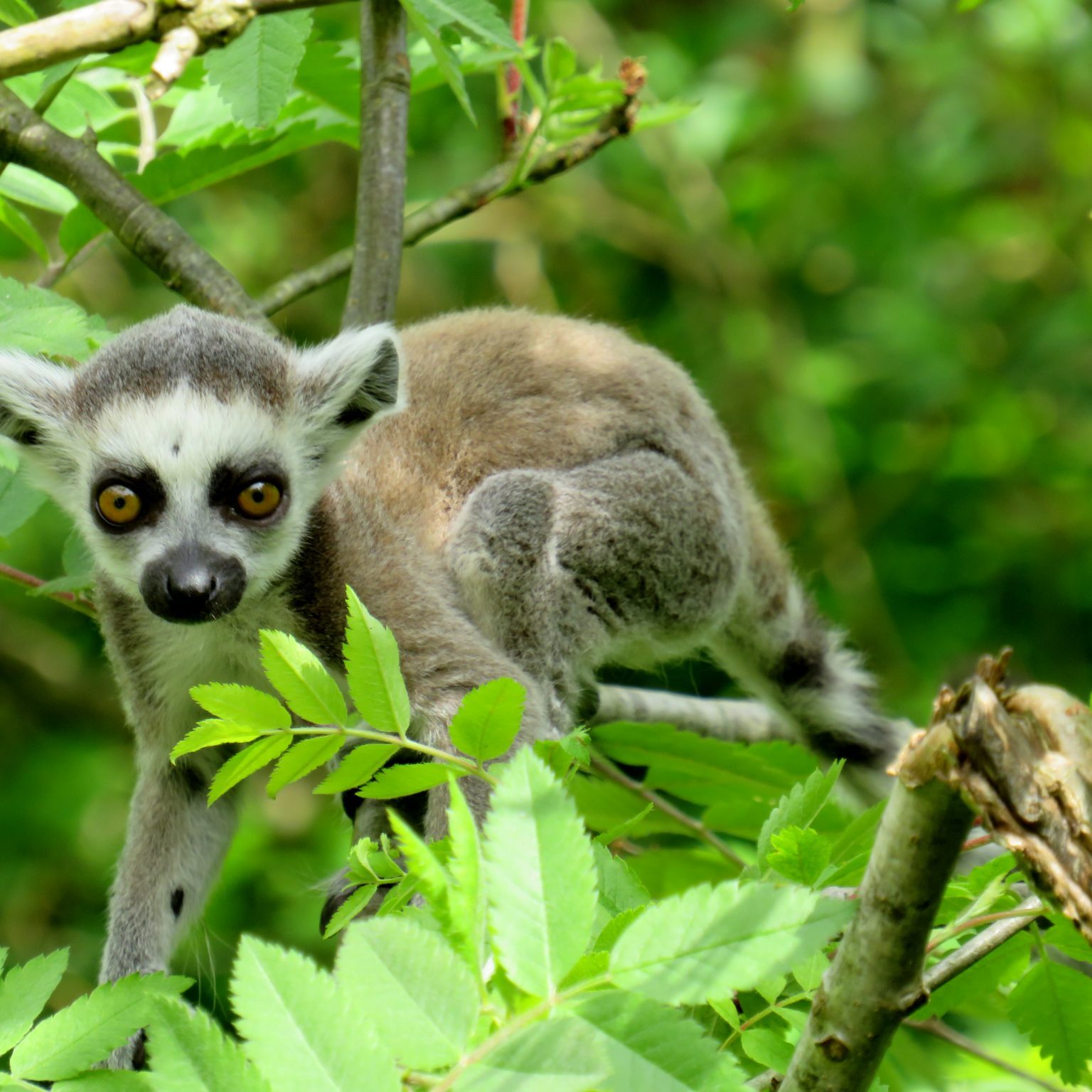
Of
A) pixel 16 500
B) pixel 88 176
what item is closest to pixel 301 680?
pixel 16 500

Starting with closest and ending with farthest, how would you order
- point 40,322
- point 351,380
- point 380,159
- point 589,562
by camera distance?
point 40,322
point 351,380
point 380,159
point 589,562

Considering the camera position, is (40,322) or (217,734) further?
(40,322)

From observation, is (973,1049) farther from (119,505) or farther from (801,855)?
(119,505)

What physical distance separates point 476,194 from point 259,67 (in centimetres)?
94

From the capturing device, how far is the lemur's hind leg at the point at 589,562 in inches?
133

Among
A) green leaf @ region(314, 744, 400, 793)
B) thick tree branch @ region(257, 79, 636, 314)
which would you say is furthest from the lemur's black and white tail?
green leaf @ region(314, 744, 400, 793)

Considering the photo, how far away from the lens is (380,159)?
314 centimetres

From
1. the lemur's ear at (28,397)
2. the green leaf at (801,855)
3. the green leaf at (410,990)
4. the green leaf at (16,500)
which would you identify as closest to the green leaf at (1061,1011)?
the green leaf at (801,855)

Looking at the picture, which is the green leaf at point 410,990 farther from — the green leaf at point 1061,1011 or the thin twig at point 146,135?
the thin twig at point 146,135

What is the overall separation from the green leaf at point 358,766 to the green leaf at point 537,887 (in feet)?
1.70

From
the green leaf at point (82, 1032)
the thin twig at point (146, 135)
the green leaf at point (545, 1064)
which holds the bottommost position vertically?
the green leaf at point (82, 1032)

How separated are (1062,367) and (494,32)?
5.13 m

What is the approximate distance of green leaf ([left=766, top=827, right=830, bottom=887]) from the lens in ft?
4.75

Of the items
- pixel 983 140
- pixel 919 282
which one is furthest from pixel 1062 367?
pixel 983 140
